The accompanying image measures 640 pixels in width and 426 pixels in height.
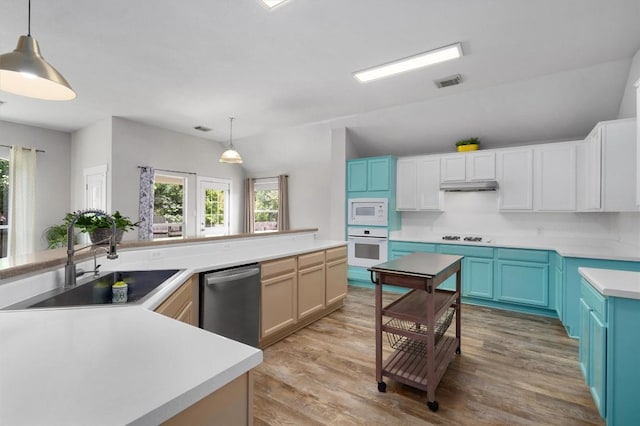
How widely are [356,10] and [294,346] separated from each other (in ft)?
9.60

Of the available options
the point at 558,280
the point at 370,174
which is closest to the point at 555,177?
the point at 558,280

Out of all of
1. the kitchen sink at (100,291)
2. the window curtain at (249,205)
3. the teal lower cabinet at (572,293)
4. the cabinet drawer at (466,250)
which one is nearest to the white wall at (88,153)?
the window curtain at (249,205)

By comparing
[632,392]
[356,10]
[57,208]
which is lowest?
[632,392]

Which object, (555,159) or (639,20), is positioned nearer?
(639,20)

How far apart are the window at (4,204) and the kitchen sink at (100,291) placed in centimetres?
500

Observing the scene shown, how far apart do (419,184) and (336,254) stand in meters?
2.06

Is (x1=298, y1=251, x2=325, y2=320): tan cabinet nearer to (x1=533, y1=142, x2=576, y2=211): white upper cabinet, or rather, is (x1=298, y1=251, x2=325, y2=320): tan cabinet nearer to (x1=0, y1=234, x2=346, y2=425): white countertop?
(x1=0, y1=234, x2=346, y2=425): white countertop

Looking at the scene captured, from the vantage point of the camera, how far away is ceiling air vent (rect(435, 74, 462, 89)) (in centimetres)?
346

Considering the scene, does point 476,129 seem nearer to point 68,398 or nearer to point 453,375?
point 453,375

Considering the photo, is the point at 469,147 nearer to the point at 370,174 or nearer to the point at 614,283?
the point at 370,174

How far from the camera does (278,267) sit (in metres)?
2.96

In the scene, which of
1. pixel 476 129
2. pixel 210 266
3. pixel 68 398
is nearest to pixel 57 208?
pixel 210 266

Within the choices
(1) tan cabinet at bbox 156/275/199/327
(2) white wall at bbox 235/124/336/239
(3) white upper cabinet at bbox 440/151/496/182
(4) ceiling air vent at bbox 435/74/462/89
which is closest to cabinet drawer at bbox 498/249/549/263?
(3) white upper cabinet at bbox 440/151/496/182

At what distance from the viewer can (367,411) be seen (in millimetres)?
2010
